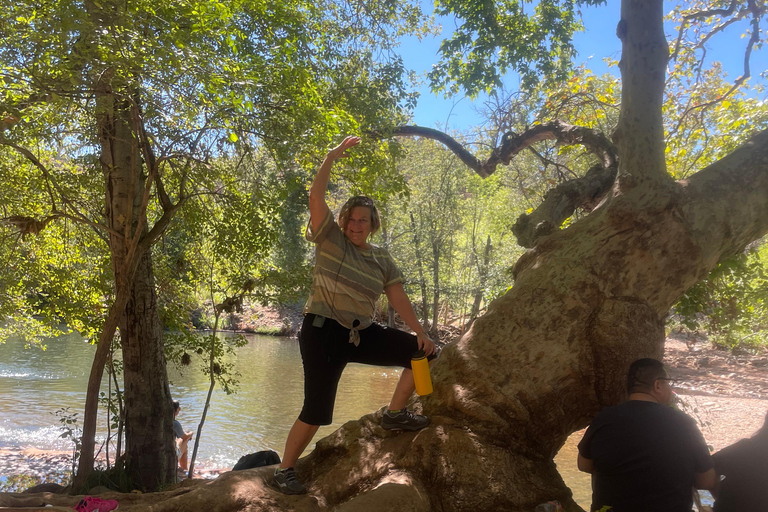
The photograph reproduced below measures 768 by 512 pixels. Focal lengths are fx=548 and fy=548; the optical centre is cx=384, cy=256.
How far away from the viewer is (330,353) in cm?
279

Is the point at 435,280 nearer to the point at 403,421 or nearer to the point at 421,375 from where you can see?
the point at 403,421

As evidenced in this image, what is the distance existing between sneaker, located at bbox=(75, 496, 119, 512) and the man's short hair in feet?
8.74

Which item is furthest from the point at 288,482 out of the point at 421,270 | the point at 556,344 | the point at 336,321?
the point at 421,270

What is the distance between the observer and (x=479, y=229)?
73.1 feet

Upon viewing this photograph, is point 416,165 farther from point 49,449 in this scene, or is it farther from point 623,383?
point 623,383

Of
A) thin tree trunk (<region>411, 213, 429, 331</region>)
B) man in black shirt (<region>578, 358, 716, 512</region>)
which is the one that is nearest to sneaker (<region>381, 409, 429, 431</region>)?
man in black shirt (<region>578, 358, 716, 512</region>)

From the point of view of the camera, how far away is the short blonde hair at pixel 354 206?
2.89m

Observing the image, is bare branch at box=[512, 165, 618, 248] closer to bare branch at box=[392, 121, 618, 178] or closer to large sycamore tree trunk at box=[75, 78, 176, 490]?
bare branch at box=[392, 121, 618, 178]

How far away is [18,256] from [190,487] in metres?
4.90

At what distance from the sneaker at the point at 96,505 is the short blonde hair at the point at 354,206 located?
1.81m

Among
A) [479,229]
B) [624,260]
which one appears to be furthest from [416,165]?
[624,260]

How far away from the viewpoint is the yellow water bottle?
277 cm

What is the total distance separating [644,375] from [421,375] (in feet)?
3.66

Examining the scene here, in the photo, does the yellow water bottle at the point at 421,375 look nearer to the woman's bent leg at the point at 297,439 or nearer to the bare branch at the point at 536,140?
the woman's bent leg at the point at 297,439
